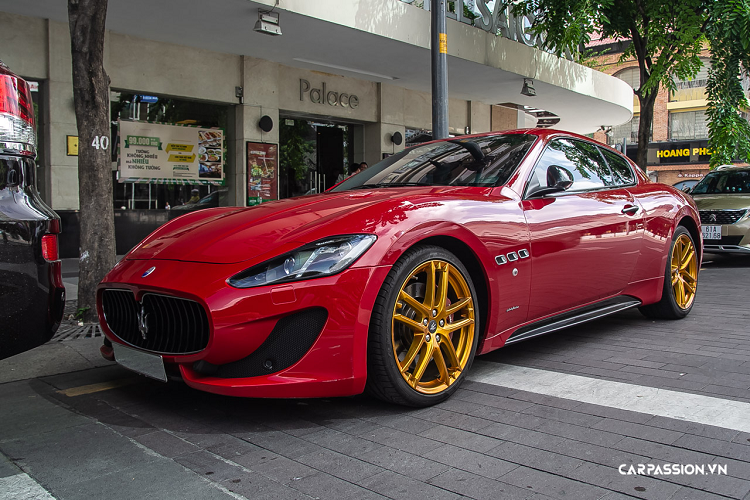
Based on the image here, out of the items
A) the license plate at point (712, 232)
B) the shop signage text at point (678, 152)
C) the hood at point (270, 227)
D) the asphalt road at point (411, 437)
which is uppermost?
the shop signage text at point (678, 152)

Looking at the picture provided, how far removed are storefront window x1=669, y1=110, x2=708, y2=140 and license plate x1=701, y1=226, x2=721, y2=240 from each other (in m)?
33.7

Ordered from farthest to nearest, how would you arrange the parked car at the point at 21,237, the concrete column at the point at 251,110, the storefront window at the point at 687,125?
the storefront window at the point at 687,125 < the concrete column at the point at 251,110 < the parked car at the point at 21,237

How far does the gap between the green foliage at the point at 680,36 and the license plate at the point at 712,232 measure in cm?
281

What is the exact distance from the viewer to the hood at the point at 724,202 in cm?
955

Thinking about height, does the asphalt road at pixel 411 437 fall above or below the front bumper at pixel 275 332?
below

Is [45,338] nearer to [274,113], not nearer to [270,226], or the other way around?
[270,226]

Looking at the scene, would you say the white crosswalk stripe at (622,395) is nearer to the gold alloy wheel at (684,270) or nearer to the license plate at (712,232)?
the gold alloy wheel at (684,270)

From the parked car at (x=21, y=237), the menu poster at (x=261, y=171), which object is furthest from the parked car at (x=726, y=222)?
the parked car at (x=21, y=237)

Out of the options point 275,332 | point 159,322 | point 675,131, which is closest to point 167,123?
point 159,322

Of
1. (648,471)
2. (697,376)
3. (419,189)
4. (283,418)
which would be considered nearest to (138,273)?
(283,418)

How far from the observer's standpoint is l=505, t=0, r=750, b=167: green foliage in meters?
10.5

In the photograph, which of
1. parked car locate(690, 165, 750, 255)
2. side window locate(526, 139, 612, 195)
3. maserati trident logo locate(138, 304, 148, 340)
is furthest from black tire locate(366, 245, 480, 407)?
parked car locate(690, 165, 750, 255)

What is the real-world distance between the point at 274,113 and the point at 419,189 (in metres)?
9.68

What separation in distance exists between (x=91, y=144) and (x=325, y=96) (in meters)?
8.66
